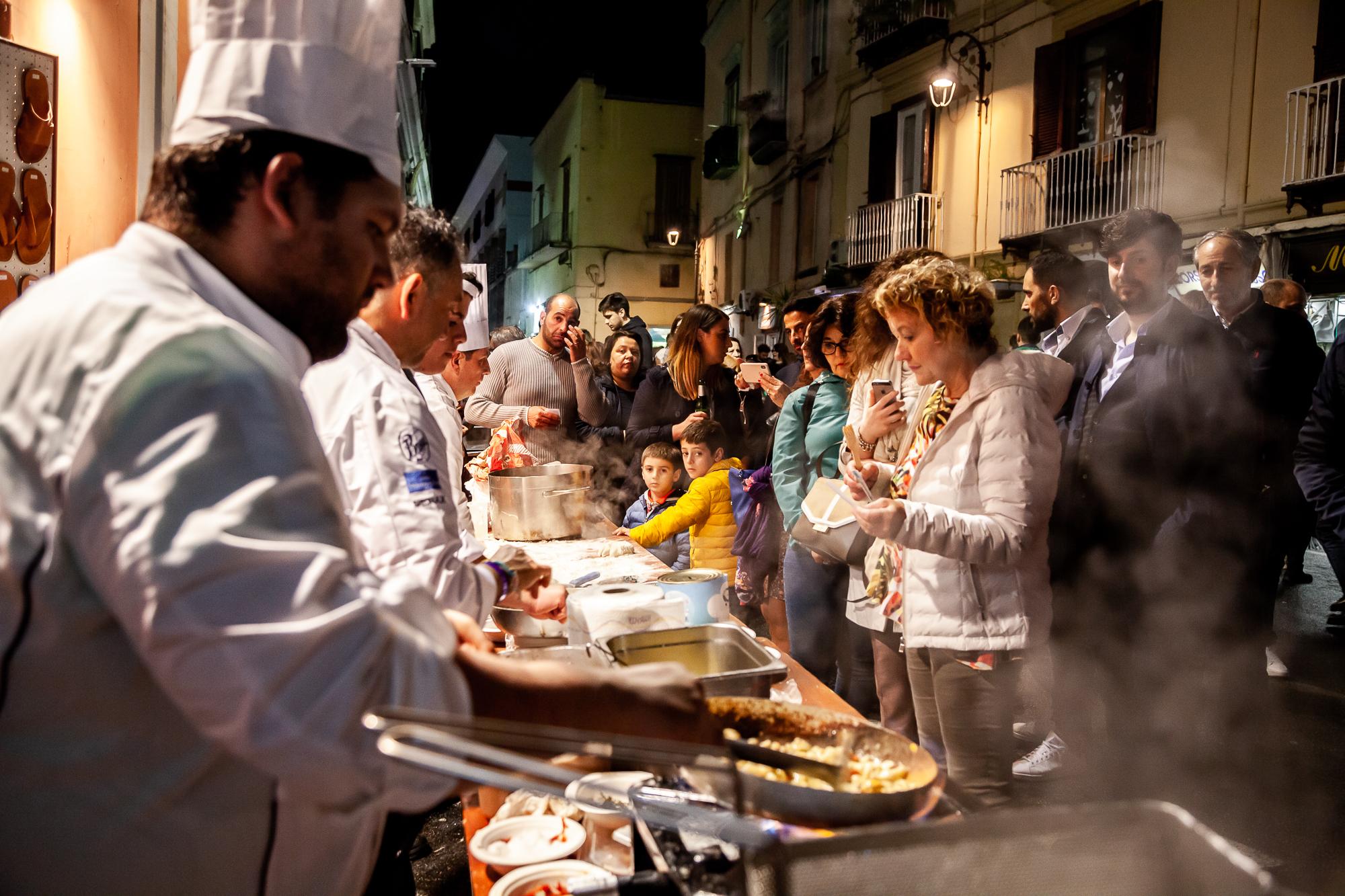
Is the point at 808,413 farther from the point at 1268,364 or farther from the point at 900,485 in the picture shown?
the point at 1268,364

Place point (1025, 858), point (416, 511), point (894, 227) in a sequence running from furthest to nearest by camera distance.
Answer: point (894, 227)
point (416, 511)
point (1025, 858)

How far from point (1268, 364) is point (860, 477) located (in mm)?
2792

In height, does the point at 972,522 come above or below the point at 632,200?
below

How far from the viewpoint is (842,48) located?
1778cm

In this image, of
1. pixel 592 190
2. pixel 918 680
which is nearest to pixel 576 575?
pixel 918 680

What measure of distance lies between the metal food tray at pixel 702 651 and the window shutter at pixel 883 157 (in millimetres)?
15386

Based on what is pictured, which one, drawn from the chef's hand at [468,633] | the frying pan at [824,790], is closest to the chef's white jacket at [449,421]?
the frying pan at [824,790]

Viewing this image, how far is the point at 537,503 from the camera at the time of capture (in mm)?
4484

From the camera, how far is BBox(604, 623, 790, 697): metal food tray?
2.16m

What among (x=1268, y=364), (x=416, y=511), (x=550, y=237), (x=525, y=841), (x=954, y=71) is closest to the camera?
(x=525, y=841)

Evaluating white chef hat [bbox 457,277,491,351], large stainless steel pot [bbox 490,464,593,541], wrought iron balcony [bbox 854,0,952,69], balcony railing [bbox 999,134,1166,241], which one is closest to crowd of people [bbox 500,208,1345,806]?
large stainless steel pot [bbox 490,464,593,541]

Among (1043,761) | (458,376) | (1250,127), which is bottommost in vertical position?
(1043,761)

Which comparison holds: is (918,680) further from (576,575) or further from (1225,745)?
(1225,745)

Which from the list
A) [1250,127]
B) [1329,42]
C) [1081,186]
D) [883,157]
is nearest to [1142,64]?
[1081,186]
